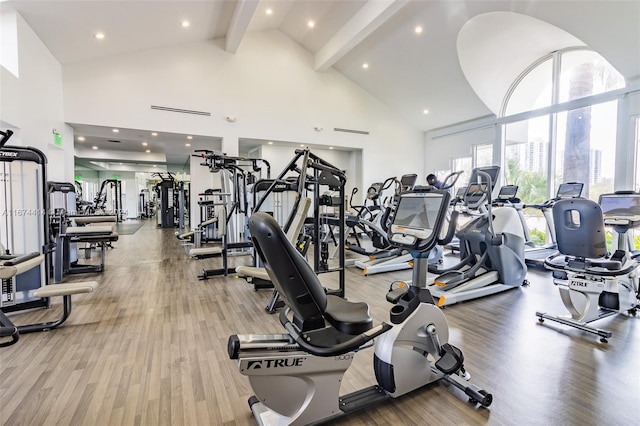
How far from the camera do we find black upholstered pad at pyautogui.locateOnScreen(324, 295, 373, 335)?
1480 millimetres

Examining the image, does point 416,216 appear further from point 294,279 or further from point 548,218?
point 548,218

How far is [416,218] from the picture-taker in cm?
238

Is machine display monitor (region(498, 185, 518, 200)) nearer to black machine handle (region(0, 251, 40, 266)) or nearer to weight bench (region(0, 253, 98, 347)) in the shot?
weight bench (region(0, 253, 98, 347))

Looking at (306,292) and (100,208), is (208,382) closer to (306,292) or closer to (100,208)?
(306,292)

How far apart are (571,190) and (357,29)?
5.47 metres

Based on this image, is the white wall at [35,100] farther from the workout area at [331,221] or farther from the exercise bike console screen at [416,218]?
the exercise bike console screen at [416,218]

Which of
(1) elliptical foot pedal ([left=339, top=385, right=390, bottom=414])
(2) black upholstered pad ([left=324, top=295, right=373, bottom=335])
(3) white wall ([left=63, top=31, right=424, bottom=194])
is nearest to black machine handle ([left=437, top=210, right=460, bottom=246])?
(2) black upholstered pad ([left=324, top=295, right=373, bottom=335])

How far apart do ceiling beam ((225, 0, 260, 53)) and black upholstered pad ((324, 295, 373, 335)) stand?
6.08 metres

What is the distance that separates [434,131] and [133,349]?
1043cm

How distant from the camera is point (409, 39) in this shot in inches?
288

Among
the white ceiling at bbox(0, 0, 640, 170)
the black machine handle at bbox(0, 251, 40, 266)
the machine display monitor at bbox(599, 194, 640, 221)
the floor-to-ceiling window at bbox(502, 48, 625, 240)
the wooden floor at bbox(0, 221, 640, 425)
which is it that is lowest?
→ the wooden floor at bbox(0, 221, 640, 425)

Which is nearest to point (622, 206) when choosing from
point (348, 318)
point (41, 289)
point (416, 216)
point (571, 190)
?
point (571, 190)

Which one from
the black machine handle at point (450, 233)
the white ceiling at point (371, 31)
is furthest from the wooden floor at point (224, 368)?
the white ceiling at point (371, 31)

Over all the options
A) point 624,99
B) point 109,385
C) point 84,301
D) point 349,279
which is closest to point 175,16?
point 84,301
